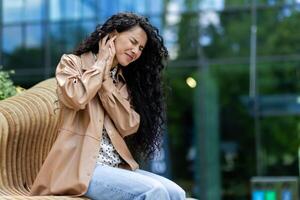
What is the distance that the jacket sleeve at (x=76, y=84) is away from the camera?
106 inches

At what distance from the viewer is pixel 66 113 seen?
2848mm

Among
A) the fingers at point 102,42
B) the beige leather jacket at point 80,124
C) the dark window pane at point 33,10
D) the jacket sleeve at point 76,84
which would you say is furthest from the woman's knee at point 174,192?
the dark window pane at point 33,10

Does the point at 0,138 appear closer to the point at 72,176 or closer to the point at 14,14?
the point at 72,176

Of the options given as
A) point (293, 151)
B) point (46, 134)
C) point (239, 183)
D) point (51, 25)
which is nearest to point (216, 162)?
point (239, 183)

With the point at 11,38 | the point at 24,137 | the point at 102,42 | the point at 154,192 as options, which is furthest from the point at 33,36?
the point at 154,192

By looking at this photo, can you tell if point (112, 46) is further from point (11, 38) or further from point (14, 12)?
point (14, 12)

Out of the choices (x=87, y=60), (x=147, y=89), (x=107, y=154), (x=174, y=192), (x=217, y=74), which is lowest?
(x=217, y=74)

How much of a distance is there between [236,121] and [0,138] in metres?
10.4

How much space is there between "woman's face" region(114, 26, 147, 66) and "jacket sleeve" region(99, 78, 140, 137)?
12cm

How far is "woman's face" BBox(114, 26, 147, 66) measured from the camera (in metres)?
2.99

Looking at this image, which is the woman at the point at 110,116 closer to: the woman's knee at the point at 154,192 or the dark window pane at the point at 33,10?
the woman's knee at the point at 154,192

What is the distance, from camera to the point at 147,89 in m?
3.24

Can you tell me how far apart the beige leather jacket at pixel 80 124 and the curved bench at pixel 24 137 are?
0.40 metres

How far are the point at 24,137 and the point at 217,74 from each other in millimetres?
10403
